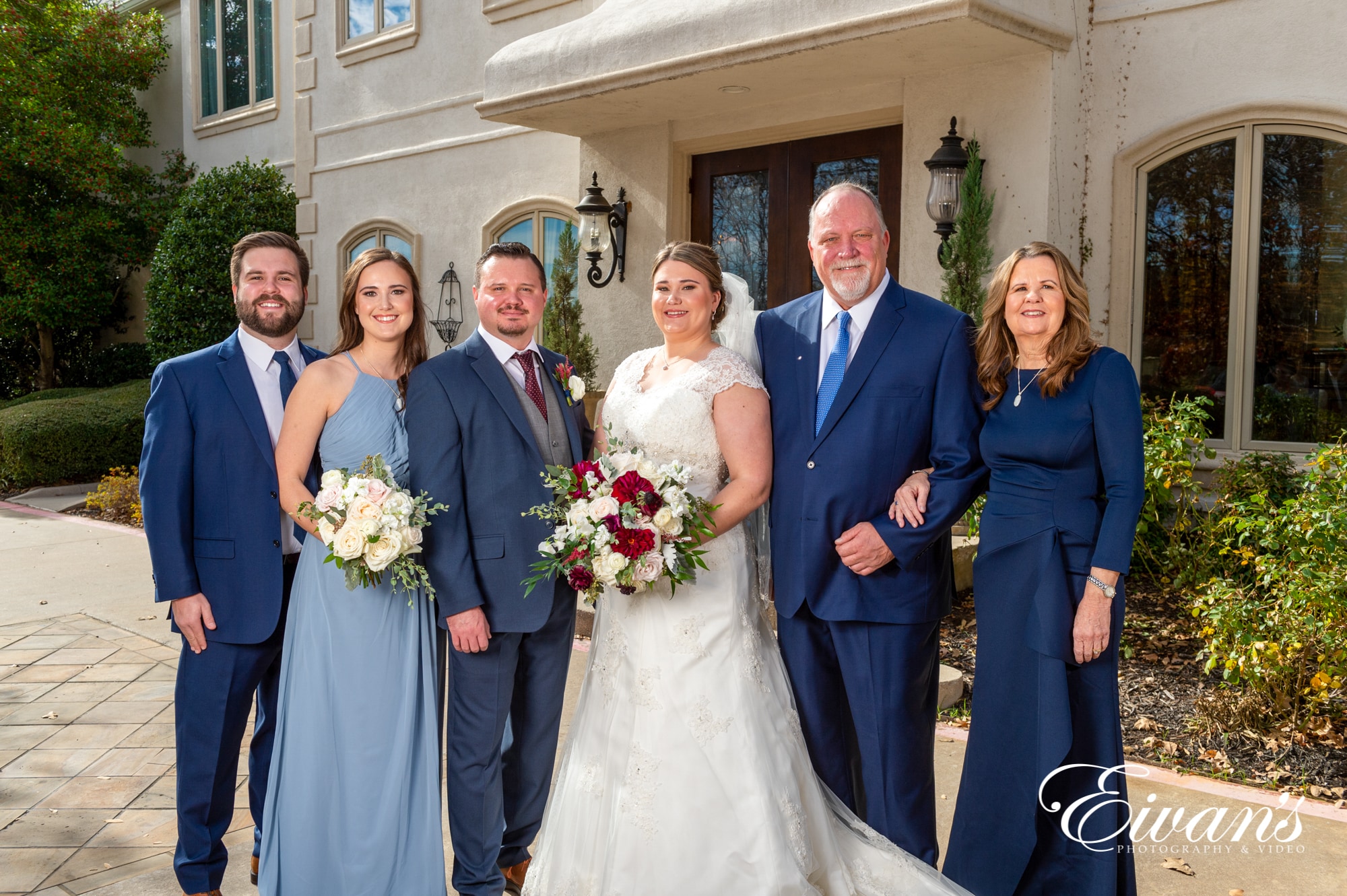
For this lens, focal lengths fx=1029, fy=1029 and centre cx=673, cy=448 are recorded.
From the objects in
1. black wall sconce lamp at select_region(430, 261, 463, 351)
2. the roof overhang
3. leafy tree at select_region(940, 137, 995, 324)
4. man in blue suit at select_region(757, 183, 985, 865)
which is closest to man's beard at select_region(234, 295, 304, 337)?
man in blue suit at select_region(757, 183, 985, 865)

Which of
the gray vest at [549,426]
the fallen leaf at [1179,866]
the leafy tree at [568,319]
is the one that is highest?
the leafy tree at [568,319]

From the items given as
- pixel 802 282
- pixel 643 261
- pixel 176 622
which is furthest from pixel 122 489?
pixel 176 622

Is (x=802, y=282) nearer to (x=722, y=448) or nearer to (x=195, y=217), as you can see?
(x=722, y=448)

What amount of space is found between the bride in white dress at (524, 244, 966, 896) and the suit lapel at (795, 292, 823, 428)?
15cm

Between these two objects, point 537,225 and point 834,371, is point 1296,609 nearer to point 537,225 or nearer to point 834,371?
point 834,371

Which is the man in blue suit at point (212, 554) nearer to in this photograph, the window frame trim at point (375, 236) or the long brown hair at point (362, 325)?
the long brown hair at point (362, 325)

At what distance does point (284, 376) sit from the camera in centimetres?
361

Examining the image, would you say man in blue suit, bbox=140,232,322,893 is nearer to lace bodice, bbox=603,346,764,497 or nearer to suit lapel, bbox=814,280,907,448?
lace bodice, bbox=603,346,764,497

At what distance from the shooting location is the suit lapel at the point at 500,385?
11.0 feet

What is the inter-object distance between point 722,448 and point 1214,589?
3038 mm

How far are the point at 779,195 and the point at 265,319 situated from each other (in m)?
6.17

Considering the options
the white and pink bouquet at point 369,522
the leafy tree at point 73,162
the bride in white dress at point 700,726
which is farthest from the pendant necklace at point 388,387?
the leafy tree at point 73,162

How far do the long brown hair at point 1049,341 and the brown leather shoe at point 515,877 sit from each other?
7.38 ft

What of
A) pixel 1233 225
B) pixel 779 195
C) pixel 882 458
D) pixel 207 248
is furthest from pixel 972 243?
pixel 207 248
